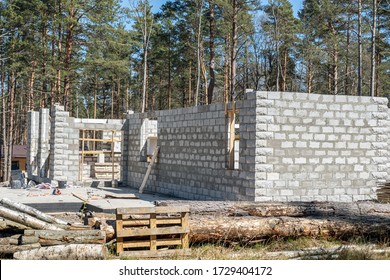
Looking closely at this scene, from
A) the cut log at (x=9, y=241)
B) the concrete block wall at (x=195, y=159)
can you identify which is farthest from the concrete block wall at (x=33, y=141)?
the cut log at (x=9, y=241)

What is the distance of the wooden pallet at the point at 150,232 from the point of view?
770cm

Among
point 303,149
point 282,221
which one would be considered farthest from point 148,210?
point 303,149

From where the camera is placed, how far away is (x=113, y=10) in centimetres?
3020

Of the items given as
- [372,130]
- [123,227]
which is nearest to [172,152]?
[372,130]

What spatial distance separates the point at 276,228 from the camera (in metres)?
8.66

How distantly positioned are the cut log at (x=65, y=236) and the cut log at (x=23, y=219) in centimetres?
38

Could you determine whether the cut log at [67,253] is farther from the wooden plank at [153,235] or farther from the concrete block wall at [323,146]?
the concrete block wall at [323,146]

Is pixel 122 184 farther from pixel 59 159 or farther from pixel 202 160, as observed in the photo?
pixel 202 160

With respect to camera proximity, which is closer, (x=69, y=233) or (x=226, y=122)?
(x=69, y=233)

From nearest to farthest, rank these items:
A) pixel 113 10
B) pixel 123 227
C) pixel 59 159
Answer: pixel 123 227
pixel 59 159
pixel 113 10

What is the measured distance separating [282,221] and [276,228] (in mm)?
219

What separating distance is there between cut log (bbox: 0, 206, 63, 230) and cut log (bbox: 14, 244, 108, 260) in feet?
2.39

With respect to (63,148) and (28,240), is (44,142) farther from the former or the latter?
(28,240)

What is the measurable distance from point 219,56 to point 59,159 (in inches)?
706
